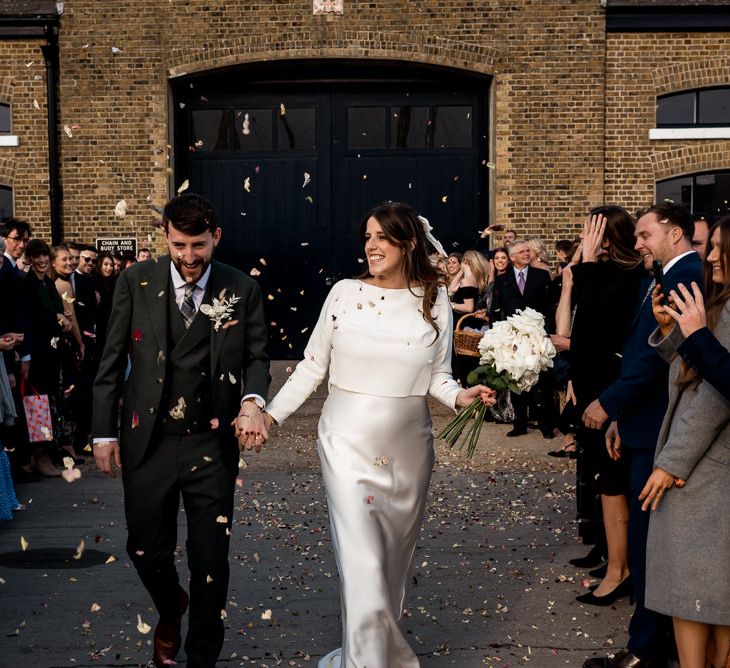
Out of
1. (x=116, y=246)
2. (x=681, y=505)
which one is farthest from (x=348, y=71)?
(x=681, y=505)

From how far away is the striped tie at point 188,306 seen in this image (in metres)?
4.98

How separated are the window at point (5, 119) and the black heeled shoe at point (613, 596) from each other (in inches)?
580

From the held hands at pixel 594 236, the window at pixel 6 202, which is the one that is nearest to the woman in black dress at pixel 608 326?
the held hands at pixel 594 236

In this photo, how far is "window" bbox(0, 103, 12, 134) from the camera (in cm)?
1819

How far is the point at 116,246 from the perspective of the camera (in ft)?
58.4

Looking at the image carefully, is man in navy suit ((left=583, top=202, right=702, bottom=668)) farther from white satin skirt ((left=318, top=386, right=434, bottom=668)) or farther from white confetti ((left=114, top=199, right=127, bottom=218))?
white confetti ((left=114, top=199, right=127, bottom=218))

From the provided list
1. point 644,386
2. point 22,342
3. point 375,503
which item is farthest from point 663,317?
point 22,342

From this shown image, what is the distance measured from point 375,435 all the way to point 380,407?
13 cm

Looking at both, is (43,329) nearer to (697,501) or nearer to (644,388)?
(644,388)

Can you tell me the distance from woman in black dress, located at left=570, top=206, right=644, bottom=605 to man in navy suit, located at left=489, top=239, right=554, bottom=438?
5634mm

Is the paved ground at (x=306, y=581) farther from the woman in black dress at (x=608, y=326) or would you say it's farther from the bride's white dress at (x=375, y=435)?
the bride's white dress at (x=375, y=435)

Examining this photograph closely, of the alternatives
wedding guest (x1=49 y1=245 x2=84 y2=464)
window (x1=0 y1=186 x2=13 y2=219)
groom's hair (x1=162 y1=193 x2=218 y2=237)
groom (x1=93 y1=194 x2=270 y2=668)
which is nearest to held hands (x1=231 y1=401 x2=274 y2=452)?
groom (x1=93 y1=194 x2=270 y2=668)

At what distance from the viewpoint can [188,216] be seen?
4.80 meters

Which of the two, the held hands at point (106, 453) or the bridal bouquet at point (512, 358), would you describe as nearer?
the held hands at point (106, 453)
